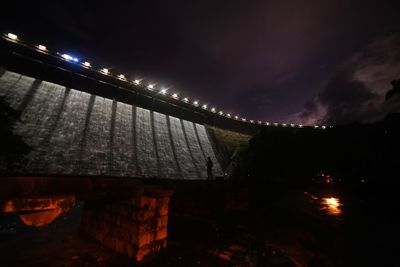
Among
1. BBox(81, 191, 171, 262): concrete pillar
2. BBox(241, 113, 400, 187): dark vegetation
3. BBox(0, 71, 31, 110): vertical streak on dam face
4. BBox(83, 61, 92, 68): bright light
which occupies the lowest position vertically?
BBox(81, 191, 171, 262): concrete pillar

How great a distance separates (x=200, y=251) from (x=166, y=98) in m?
21.4

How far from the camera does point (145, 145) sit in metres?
21.1

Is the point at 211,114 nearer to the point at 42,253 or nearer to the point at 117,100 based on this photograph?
the point at 117,100

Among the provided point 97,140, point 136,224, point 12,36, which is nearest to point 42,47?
point 12,36

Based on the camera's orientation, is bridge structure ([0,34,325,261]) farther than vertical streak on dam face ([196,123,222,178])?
No

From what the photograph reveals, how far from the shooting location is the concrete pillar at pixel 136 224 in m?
6.20

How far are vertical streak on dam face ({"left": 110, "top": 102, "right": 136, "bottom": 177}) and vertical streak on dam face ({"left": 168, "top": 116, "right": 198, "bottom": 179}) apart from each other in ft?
18.5

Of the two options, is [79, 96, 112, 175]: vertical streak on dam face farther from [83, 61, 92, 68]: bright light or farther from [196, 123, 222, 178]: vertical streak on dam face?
[196, 123, 222, 178]: vertical streak on dam face

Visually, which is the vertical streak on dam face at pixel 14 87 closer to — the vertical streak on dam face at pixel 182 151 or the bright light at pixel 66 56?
the bright light at pixel 66 56

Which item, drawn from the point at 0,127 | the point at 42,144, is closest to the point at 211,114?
the point at 42,144

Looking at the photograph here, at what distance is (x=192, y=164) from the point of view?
24078 mm

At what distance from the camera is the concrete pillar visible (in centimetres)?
620

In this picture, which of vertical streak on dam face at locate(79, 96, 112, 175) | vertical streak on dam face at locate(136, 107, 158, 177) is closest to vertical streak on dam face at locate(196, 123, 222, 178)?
vertical streak on dam face at locate(136, 107, 158, 177)

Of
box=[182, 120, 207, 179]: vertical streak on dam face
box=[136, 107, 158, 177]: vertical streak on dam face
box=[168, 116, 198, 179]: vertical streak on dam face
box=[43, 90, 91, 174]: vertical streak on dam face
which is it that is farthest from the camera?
box=[182, 120, 207, 179]: vertical streak on dam face
